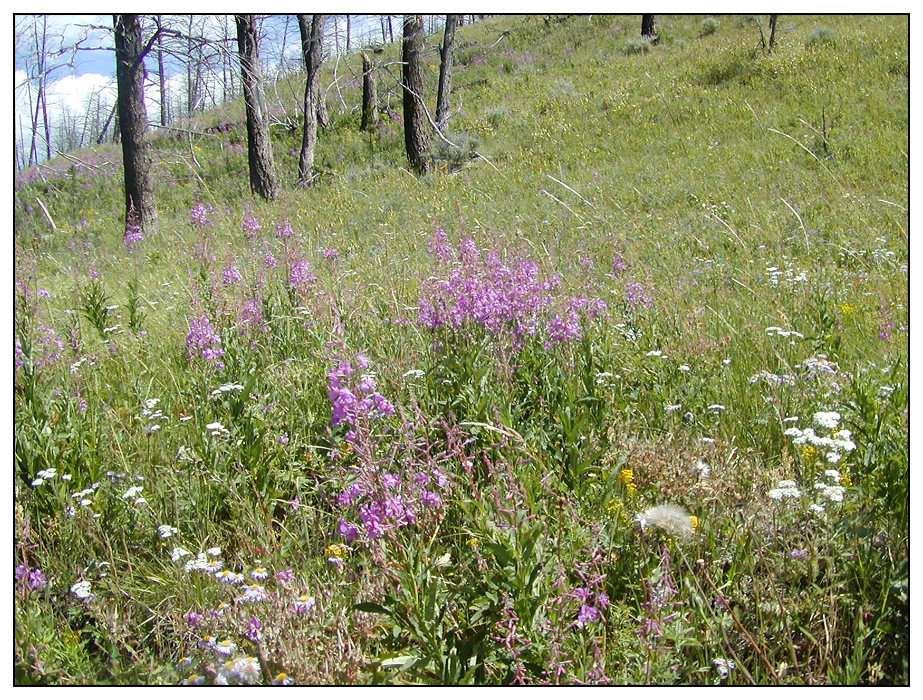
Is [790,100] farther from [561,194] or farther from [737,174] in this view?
[561,194]

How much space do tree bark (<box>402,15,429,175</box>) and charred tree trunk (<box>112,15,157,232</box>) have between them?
15.8 feet

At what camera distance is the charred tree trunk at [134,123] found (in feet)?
27.4

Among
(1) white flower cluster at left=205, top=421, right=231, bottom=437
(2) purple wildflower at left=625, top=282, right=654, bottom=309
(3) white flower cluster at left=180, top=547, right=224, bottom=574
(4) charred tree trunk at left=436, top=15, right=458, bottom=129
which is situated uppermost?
(4) charred tree trunk at left=436, top=15, right=458, bottom=129

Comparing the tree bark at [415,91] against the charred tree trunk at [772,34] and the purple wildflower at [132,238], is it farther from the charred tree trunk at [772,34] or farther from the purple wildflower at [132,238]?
the charred tree trunk at [772,34]

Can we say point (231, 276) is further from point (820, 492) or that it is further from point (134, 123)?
point (134, 123)

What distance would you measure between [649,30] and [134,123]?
19463mm

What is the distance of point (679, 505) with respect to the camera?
2.25m

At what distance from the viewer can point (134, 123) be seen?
9875 mm

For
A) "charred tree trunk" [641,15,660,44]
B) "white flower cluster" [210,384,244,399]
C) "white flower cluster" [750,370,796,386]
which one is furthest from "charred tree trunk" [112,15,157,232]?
"charred tree trunk" [641,15,660,44]

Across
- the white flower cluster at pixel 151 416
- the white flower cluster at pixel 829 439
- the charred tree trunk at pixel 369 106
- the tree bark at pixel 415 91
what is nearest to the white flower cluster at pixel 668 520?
the white flower cluster at pixel 829 439

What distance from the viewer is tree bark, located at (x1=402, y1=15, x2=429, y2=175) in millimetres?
12649

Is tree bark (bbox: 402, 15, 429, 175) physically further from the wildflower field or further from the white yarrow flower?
the white yarrow flower

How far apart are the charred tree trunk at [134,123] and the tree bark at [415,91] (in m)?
4.83

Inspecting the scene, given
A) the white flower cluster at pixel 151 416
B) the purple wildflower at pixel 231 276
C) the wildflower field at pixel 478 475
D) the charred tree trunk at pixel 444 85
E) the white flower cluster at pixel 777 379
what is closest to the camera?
the wildflower field at pixel 478 475
